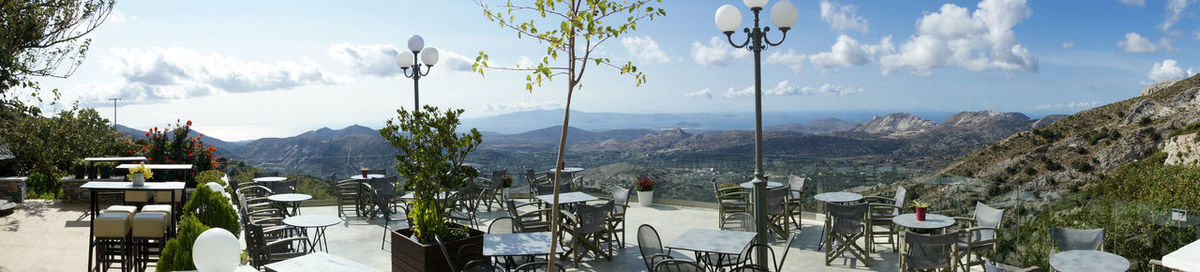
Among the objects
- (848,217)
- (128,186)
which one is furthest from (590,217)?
(128,186)

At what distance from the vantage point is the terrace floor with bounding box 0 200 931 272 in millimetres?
6465

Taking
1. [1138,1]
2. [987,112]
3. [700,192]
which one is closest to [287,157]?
[700,192]

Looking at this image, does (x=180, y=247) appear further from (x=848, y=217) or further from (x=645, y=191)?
(x=645, y=191)

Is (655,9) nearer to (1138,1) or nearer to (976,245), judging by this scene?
(976,245)

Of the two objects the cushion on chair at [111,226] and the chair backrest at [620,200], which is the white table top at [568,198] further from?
the cushion on chair at [111,226]

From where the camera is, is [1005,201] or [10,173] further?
[10,173]

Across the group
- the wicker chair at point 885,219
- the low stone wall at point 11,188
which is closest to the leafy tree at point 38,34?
the low stone wall at point 11,188

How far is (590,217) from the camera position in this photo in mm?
6281

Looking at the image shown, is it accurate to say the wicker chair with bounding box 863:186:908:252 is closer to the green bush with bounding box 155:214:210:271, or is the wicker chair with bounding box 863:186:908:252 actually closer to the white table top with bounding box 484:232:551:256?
the white table top with bounding box 484:232:551:256

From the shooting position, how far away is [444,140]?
5.12 m

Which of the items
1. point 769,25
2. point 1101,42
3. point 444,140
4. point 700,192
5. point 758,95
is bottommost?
point 700,192

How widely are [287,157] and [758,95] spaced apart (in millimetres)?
10000

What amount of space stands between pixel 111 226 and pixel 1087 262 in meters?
7.38

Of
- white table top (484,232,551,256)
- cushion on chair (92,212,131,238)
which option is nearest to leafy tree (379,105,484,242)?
white table top (484,232,551,256)
